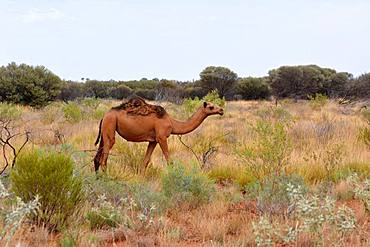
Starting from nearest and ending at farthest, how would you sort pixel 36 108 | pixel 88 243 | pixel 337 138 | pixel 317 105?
pixel 88 243 < pixel 337 138 < pixel 317 105 < pixel 36 108

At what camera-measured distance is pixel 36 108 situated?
2808 cm

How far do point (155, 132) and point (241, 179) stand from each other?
1.64 meters

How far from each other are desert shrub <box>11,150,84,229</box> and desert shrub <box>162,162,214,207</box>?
5.19ft

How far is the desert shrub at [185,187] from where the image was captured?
6.97 m

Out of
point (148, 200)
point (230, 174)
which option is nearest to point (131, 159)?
point (230, 174)

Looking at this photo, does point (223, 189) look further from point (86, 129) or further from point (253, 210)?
point (86, 129)

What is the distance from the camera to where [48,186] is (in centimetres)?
571

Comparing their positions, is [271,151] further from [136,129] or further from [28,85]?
[28,85]

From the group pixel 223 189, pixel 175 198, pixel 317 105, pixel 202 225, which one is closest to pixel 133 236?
pixel 202 225

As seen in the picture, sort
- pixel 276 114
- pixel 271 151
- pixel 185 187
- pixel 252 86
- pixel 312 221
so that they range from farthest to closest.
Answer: pixel 252 86 → pixel 276 114 → pixel 271 151 → pixel 185 187 → pixel 312 221

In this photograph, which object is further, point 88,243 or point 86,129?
point 86,129

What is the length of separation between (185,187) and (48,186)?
201 cm

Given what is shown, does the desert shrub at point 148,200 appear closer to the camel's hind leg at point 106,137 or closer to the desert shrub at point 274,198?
the desert shrub at point 274,198

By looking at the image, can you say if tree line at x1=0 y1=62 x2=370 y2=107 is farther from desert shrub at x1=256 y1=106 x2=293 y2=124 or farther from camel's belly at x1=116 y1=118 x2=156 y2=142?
camel's belly at x1=116 y1=118 x2=156 y2=142
